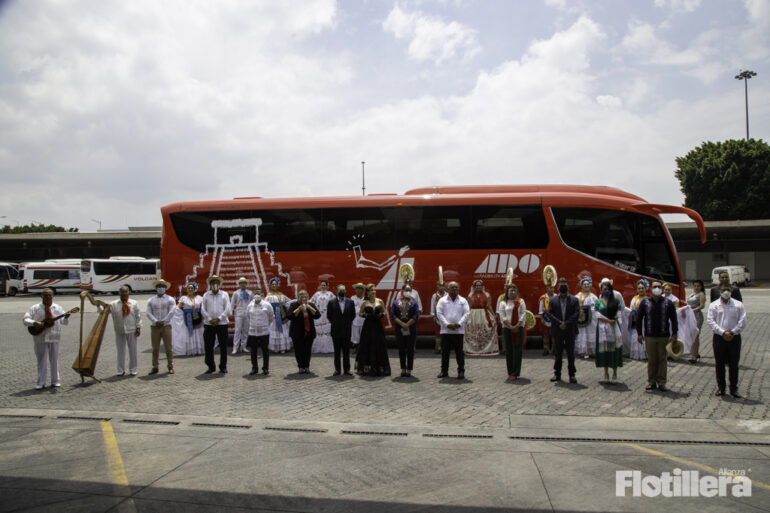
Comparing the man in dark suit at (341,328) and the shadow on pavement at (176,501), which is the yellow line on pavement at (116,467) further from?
the man in dark suit at (341,328)

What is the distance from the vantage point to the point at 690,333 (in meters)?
10.9

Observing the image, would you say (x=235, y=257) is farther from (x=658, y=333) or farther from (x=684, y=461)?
(x=684, y=461)

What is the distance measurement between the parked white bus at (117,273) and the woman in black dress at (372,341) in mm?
33292

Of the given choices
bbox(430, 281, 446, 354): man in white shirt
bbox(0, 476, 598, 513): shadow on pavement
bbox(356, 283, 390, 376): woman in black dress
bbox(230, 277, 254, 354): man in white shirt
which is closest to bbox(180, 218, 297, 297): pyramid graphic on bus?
bbox(230, 277, 254, 354): man in white shirt

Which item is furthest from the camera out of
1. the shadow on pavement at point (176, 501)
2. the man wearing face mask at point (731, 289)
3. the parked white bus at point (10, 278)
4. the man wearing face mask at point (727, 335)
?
the parked white bus at point (10, 278)

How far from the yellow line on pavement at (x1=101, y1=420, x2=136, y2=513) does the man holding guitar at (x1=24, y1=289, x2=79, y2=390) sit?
3.01 m

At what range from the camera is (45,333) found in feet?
29.5

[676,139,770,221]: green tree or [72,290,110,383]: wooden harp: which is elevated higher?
[676,139,770,221]: green tree

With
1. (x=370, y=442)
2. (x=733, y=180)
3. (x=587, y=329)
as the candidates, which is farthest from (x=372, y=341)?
(x=733, y=180)

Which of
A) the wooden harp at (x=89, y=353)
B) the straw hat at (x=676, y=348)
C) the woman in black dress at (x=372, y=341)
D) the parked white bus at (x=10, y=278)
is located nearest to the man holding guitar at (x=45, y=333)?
the wooden harp at (x=89, y=353)

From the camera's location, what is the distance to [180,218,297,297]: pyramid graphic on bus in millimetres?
13797

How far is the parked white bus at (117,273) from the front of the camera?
1535 inches

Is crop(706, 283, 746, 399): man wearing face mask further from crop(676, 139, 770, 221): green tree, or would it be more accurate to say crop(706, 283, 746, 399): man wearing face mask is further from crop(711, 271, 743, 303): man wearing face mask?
crop(676, 139, 770, 221): green tree

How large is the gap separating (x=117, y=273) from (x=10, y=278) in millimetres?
8457
